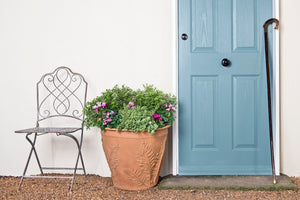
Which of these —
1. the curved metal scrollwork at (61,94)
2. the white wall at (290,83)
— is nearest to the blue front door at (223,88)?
the white wall at (290,83)

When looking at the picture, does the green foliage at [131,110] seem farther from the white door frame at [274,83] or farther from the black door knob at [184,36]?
the black door knob at [184,36]

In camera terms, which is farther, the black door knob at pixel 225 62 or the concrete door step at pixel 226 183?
the black door knob at pixel 225 62

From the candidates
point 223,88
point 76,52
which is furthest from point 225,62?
point 76,52

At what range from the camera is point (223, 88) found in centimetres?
236

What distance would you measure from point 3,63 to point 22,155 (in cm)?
93

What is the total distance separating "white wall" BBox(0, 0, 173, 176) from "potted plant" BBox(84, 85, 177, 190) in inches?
13.2

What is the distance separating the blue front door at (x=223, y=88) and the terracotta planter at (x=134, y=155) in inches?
14.8

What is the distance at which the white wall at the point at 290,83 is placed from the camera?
2.36 metres

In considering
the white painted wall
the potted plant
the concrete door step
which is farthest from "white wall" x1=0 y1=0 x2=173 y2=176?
the concrete door step

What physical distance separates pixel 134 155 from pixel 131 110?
352 millimetres

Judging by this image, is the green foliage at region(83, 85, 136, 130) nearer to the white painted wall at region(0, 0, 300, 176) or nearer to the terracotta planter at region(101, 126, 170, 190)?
the terracotta planter at region(101, 126, 170, 190)

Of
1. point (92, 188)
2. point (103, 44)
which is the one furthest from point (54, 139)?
point (103, 44)

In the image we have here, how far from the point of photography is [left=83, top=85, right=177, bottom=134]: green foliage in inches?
78.9

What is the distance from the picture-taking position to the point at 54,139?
2.53 metres
